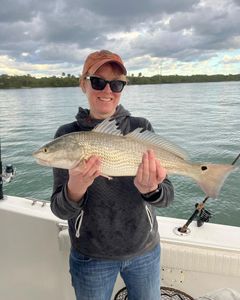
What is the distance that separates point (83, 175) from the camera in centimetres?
A: 187

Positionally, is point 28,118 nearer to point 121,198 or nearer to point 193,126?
point 193,126

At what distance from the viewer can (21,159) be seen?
10555mm

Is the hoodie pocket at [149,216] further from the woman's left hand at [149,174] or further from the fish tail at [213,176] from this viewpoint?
the fish tail at [213,176]

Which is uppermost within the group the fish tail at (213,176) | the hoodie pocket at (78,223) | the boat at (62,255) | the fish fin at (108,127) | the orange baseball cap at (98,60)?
the orange baseball cap at (98,60)

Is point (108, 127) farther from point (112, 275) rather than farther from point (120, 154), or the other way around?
point (112, 275)

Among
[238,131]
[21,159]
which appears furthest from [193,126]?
[21,159]

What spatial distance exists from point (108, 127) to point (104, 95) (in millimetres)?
229

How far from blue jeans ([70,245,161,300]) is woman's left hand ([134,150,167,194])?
1.60ft

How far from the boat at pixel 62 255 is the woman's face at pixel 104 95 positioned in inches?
47.2

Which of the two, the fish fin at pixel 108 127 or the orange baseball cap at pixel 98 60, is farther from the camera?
the orange baseball cap at pixel 98 60

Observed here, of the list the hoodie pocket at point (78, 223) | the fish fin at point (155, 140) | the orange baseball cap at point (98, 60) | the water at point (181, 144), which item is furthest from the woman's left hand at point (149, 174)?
the water at point (181, 144)

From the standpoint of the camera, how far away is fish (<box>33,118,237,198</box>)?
197 centimetres

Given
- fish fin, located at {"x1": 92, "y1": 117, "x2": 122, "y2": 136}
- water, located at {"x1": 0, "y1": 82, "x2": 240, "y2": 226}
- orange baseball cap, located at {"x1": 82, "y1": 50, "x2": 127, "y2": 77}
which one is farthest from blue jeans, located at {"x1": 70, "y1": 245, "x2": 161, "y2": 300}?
water, located at {"x1": 0, "y1": 82, "x2": 240, "y2": 226}

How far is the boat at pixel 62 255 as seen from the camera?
2.64m
